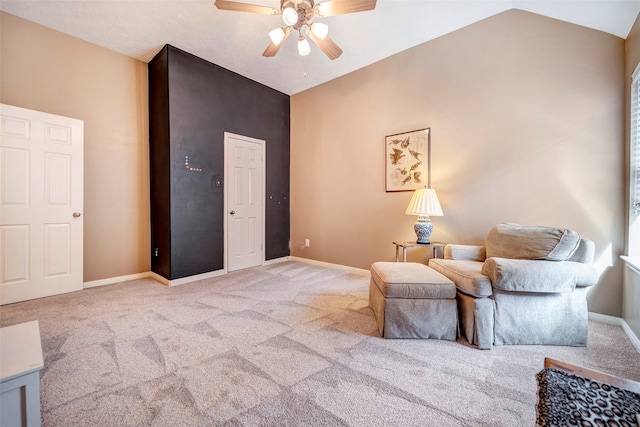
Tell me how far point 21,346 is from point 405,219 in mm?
3457

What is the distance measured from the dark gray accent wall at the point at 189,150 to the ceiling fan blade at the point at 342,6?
7.14 ft

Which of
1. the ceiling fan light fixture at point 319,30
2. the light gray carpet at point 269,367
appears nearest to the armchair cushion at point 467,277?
the light gray carpet at point 269,367

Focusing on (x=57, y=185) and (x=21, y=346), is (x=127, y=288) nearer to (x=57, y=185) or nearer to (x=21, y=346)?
(x=57, y=185)

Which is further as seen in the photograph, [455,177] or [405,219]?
[405,219]

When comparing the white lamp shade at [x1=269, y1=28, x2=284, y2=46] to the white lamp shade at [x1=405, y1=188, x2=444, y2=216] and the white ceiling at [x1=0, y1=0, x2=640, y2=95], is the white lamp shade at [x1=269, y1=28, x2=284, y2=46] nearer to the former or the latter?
the white ceiling at [x1=0, y1=0, x2=640, y2=95]

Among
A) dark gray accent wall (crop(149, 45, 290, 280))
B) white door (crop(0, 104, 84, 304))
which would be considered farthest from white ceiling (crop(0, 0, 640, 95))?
white door (crop(0, 104, 84, 304))

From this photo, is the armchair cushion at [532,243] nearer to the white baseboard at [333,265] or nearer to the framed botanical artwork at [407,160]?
the framed botanical artwork at [407,160]

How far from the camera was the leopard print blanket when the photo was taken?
79 cm

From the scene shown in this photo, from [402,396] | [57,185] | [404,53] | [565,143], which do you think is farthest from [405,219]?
[57,185]

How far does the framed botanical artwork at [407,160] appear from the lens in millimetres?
3391

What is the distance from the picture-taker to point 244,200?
4.28 m

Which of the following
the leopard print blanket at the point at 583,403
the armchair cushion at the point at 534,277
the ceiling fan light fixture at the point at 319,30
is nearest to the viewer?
the leopard print blanket at the point at 583,403

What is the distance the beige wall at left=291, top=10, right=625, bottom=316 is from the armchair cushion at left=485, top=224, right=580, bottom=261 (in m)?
0.56

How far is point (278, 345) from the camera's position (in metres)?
1.96
